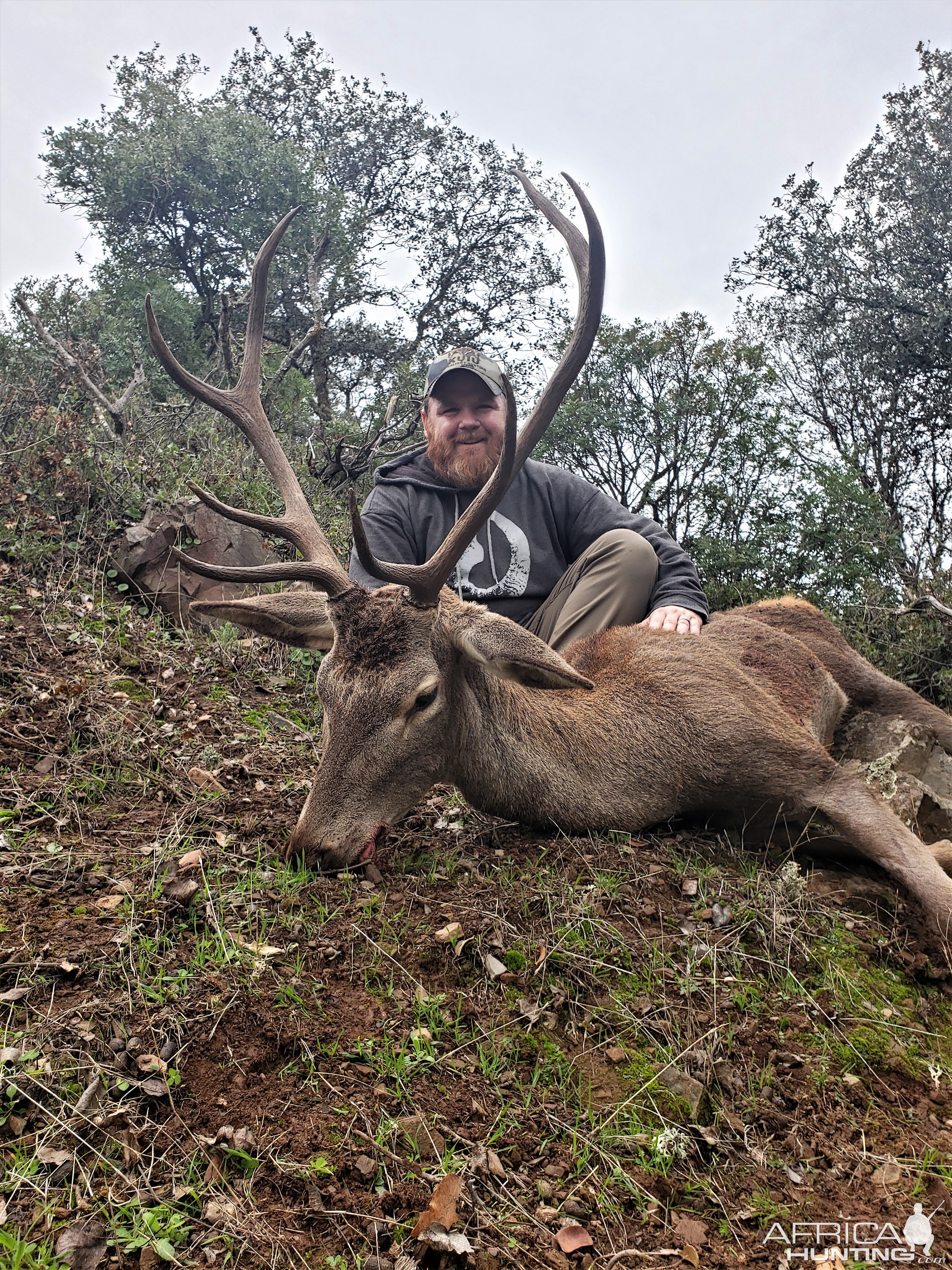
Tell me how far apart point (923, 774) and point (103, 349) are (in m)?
11.8

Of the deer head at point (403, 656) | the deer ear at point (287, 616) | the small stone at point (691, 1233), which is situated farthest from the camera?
the deer ear at point (287, 616)

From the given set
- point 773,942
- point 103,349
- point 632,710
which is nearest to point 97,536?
point 632,710

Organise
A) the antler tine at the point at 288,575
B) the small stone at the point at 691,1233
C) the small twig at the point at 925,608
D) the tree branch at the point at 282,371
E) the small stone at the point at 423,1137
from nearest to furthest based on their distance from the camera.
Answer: the small stone at the point at 691,1233
the small stone at the point at 423,1137
the antler tine at the point at 288,575
the small twig at the point at 925,608
the tree branch at the point at 282,371

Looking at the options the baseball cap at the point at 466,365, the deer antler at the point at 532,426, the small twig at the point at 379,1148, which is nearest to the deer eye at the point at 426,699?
the deer antler at the point at 532,426

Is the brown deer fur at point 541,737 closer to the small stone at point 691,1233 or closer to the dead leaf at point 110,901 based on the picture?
the dead leaf at point 110,901

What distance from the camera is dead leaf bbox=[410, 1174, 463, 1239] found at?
1840 mm

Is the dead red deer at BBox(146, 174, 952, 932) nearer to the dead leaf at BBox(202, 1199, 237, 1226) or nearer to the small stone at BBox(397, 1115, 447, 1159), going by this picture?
the small stone at BBox(397, 1115, 447, 1159)

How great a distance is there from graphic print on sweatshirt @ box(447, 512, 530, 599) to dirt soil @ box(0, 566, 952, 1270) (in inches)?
71.0

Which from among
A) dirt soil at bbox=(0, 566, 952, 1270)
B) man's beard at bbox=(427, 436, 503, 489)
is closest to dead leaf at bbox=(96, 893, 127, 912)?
dirt soil at bbox=(0, 566, 952, 1270)

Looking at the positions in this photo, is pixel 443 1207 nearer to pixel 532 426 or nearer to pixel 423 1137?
pixel 423 1137

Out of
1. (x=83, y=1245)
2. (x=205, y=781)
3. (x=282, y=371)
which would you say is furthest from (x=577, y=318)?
(x=282, y=371)

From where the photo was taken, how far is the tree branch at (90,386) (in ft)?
25.1

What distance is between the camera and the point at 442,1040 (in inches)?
94.8

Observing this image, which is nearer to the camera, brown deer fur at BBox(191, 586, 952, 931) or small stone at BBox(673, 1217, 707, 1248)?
small stone at BBox(673, 1217, 707, 1248)
